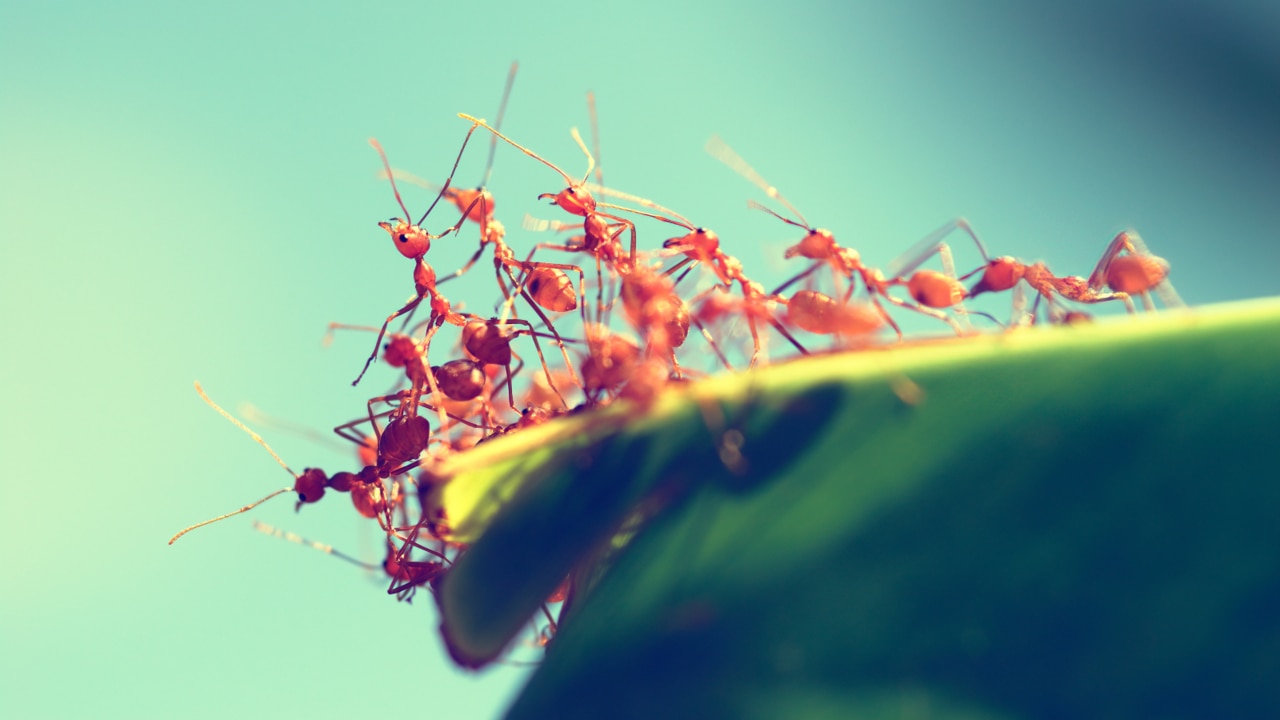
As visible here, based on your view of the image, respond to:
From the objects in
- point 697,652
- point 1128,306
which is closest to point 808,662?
point 697,652

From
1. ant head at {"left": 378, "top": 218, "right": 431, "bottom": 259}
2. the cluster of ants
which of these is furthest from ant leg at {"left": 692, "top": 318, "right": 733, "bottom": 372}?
ant head at {"left": 378, "top": 218, "right": 431, "bottom": 259}

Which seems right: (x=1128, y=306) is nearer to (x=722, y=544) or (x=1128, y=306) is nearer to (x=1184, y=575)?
(x=1184, y=575)

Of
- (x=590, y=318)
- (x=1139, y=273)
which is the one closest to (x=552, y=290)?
(x=590, y=318)

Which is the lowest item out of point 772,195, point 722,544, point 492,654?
point 492,654

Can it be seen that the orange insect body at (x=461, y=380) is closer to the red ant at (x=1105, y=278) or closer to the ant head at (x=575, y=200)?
the ant head at (x=575, y=200)

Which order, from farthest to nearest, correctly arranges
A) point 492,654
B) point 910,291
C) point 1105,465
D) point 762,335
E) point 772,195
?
point 772,195 < point 910,291 < point 762,335 < point 492,654 < point 1105,465

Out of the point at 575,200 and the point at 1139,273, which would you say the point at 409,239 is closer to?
the point at 575,200

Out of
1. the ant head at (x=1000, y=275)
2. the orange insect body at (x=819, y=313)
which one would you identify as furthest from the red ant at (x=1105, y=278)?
Answer: the orange insect body at (x=819, y=313)
